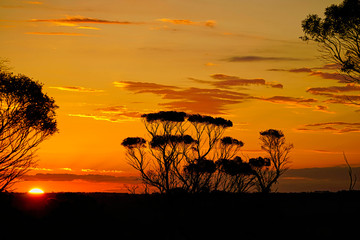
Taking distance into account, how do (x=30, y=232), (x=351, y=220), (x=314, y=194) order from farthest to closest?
(x=314, y=194) → (x=351, y=220) → (x=30, y=232)

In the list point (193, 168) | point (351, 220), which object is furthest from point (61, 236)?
point (193, 168)

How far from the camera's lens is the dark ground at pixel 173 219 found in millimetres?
25078

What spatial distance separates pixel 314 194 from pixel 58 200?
26.5 meters

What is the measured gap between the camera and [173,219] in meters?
30.3

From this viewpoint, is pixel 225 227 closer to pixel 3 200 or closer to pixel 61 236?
pixel 61 236

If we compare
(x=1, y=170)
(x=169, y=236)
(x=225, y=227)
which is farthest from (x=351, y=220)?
(x=1, y=170)

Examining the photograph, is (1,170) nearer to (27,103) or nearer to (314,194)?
(27,103)

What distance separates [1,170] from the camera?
32438 mm

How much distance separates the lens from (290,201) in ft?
135

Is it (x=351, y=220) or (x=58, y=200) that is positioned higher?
(x=58, y=200)

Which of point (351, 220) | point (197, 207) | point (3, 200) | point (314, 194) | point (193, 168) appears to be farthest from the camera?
point (193, 168)

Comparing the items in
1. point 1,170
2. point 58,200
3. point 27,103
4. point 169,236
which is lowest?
point 169,236

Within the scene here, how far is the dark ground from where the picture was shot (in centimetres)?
2508

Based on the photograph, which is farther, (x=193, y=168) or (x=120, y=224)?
(x=193, y=168)
